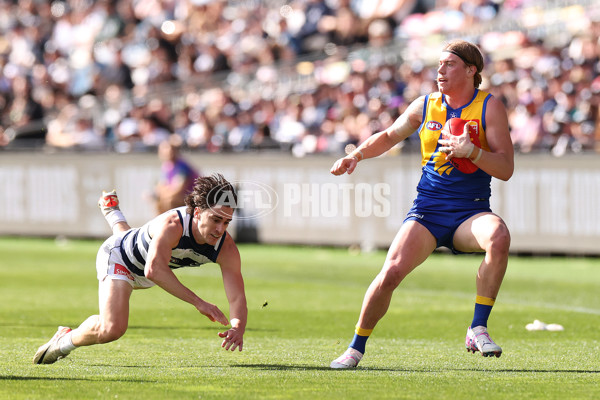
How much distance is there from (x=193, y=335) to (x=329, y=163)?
10544mm

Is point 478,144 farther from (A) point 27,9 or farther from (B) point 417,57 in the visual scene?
(A) point 27,9

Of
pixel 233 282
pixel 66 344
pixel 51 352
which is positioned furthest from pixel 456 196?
pixel 51 352

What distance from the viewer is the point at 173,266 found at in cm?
821

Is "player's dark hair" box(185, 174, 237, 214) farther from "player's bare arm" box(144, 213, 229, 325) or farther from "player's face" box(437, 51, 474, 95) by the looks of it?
"player's face" box(437, 51, 474, 95)

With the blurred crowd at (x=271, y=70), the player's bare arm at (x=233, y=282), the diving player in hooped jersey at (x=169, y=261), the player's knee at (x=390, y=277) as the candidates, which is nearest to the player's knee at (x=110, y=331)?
the diving player in hooped jersey at (x=169, y=261)

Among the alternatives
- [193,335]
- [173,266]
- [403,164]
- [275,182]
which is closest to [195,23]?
[275,182]

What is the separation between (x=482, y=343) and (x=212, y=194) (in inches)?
80.0

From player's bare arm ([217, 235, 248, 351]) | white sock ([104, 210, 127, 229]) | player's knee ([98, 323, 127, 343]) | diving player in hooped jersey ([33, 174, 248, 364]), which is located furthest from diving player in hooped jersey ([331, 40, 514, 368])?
white sock ([104, 210, 127, 229])

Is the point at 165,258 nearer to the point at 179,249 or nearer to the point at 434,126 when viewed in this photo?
the point at 179,249

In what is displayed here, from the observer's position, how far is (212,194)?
763cm

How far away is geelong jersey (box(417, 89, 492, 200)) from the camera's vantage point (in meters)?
8.09

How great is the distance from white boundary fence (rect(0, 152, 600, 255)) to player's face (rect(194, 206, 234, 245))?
37.9 ft

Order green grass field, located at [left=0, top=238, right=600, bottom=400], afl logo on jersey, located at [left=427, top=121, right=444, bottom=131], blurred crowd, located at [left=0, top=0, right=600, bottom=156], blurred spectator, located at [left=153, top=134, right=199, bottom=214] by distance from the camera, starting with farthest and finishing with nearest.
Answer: blurred crowd, located at [left=0, top=0, right=600, bottom=156]
blurred spectator, located at [left=153, top=134, right=199, bottom=214]
afl logo on jersey, located at [left=427, top=121, right=444, bottom=131]
green grass field, located at [left=0, top=238, right=600, bottom=400]

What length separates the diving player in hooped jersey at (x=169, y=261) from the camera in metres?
7.63
